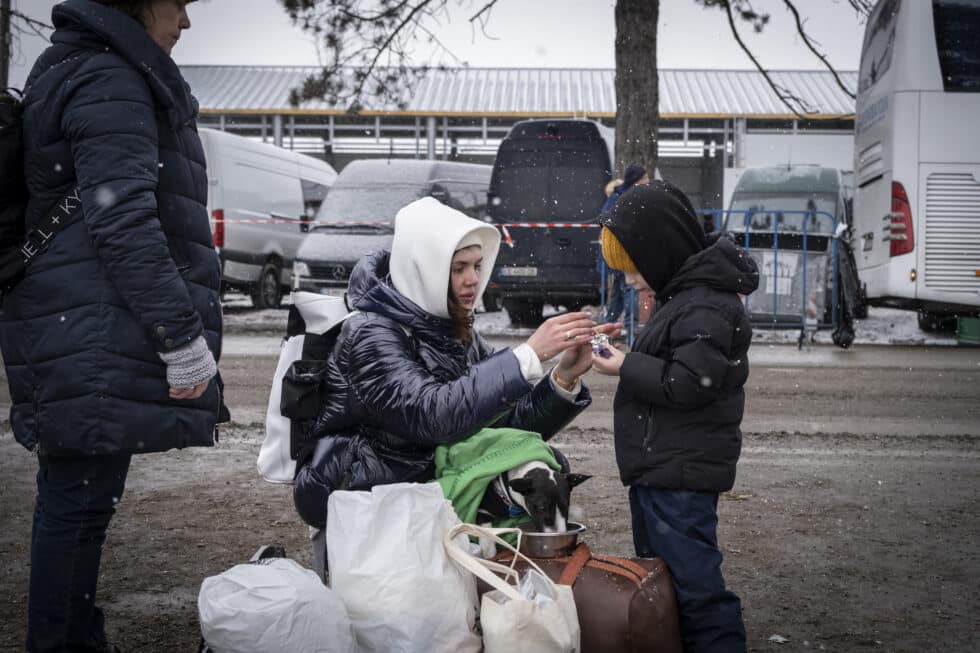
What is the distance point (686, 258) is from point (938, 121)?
1087cm

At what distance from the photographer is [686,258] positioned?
3.23 metres

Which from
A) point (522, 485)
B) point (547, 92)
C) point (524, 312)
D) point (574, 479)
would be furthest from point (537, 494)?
point (547, 92)

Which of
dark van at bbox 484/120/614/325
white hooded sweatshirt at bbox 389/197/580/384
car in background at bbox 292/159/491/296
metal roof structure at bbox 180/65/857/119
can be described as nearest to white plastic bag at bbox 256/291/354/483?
white hooded sweatshirt at bbox 389/197/580/384

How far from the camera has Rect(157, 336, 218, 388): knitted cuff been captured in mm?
2789

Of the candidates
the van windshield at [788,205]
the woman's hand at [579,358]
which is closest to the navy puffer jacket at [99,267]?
the woman's hand at [579,358]

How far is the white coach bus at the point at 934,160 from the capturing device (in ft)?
41.2

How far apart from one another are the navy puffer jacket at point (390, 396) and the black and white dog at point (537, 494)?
19 centimetres

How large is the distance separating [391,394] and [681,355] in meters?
0.85

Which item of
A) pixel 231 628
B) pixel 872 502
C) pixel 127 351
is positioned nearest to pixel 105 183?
pixel 127 351

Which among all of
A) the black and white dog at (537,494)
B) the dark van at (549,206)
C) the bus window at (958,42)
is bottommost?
the black and white dog at (537,494)

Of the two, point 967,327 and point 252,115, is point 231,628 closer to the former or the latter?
point 967,327

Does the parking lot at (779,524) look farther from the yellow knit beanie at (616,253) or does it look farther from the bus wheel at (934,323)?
the bus wheel at (934,323)

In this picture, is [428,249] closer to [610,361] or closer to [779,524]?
[610,361]

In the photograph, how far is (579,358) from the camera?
328cm
